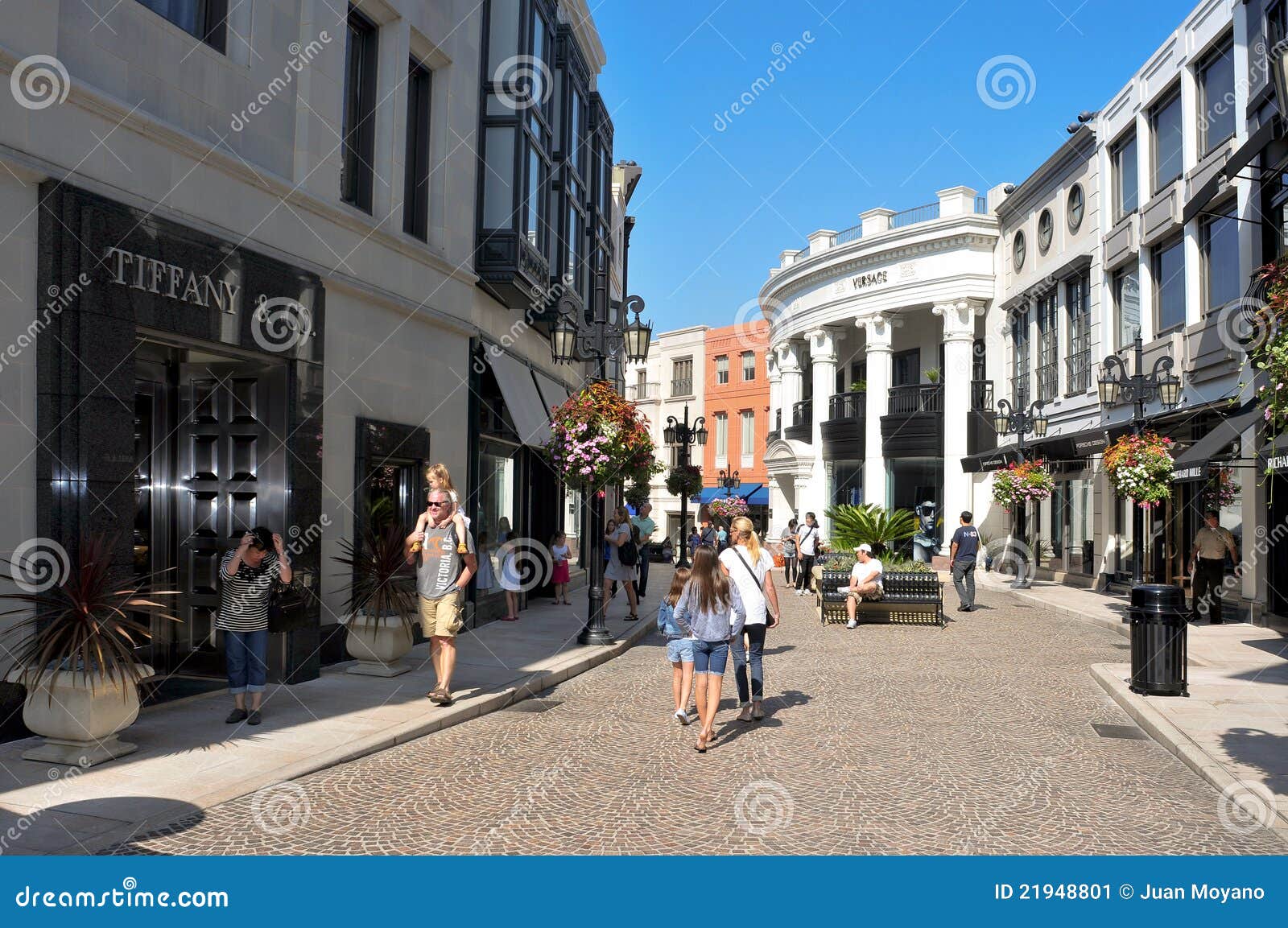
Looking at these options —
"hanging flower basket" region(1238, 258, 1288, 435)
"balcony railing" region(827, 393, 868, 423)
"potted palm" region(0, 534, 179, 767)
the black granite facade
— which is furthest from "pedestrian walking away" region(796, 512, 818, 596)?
"potted palm" region(0, 534, 179, 767)

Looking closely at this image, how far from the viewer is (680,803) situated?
6.29 metres

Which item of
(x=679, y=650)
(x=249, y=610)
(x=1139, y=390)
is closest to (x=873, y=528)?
(x=1139, y=390)

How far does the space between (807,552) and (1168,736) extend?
15.9 metres

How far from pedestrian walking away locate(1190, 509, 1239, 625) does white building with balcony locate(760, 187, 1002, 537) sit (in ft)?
56.0

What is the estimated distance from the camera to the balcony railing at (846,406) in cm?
4038

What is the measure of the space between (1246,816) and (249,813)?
5.78 m

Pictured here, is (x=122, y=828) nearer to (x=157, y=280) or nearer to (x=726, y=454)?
(x=157, y=280)

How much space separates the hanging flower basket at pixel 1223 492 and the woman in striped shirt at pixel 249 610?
15.3 meters

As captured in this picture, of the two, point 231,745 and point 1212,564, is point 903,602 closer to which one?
point 1212,564

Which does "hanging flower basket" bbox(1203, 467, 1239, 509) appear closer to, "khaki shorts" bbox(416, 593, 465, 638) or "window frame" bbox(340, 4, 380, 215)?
"khaki shorts" bbox(416, 593, 465, 638)

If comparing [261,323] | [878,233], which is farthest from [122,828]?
[878,233]

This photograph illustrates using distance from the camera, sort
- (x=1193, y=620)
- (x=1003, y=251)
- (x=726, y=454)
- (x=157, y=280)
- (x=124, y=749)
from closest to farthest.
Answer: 1. (x=124, y=749)
2. (x=157, y=280)
3. (x=1193, y=620)
4. (x=1003, y=251)
5. (x=726, y=454)

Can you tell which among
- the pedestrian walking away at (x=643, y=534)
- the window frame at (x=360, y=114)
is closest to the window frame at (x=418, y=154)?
the window frame at (x=360, y=114)

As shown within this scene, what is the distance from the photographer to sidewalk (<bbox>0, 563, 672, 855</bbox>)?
559 centimetres
